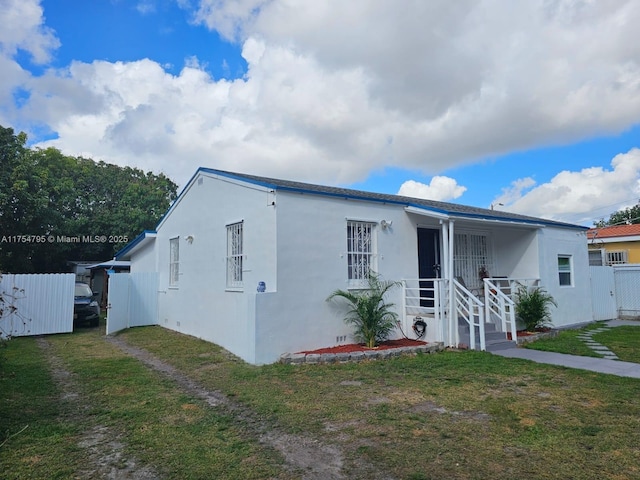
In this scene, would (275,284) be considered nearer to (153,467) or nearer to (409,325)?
(409,325)

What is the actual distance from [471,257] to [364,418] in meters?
8.78

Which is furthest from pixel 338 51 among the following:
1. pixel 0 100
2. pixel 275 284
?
pixel 0 100

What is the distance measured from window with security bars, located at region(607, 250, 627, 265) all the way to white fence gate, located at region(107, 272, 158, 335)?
1970 centimetres

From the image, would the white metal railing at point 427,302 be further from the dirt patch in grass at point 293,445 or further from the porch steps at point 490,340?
the dirt patch in grass at point 293,445

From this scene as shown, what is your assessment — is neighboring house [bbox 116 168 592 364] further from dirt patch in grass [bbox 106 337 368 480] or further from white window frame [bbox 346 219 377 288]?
dirt patch in grass [bbox 106 337 368 480]

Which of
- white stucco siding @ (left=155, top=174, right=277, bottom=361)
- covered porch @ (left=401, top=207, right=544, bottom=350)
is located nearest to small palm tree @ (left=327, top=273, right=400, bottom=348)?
covered porch @ (left=401, top=207, right=544, bottom=350)

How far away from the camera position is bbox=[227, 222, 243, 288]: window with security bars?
9.33 metres

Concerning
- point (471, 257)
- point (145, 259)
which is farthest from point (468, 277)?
point (145, 259)

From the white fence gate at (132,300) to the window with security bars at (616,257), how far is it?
19.7 metres

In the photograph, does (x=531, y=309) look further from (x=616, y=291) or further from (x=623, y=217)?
(x=623, y=217)

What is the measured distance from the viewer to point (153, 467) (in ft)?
11.2

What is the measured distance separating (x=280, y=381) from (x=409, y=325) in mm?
4182

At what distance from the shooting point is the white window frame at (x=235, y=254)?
9.24 metres

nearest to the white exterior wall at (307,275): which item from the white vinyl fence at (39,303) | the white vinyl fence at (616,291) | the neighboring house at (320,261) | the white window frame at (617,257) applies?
the neighboring house at (320,261)
